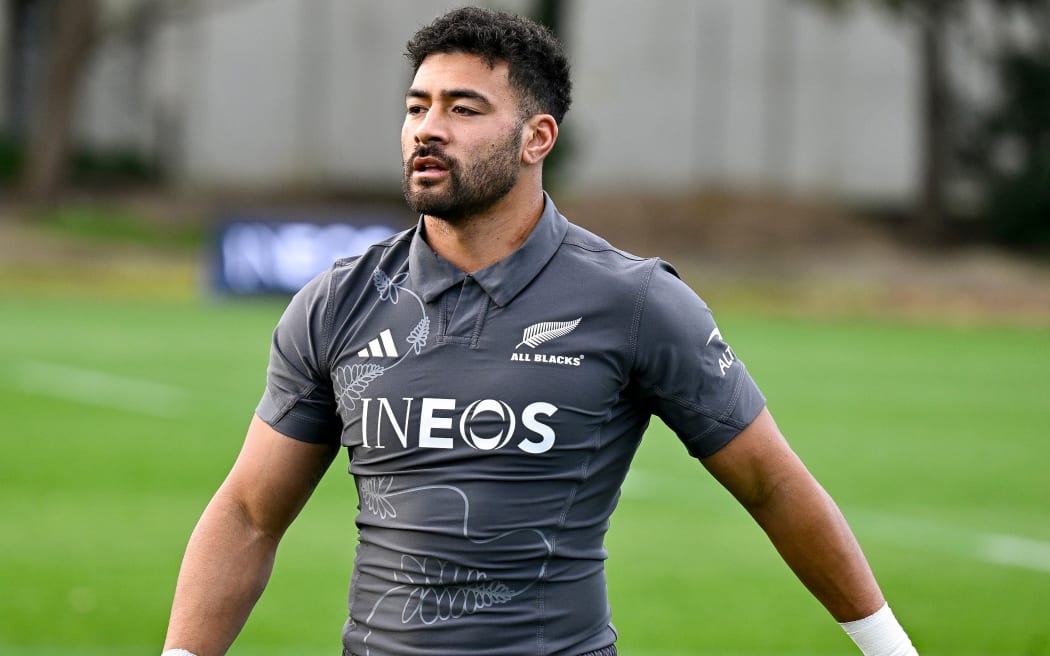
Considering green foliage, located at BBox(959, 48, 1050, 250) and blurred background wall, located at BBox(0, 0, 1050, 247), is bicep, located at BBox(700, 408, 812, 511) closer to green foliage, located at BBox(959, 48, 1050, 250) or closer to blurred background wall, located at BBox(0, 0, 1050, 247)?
blurred background wall, located at BBox(0, 0, 1050, 247)

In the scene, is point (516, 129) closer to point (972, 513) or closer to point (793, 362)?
point (972, 513)

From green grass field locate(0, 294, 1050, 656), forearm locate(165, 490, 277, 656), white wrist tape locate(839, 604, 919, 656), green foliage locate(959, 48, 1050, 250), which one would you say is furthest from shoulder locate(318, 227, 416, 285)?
green foliage locate(959, 48, 1050, 250)

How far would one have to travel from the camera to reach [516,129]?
386 cm

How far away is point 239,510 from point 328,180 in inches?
1412

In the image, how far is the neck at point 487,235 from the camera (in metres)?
3.92

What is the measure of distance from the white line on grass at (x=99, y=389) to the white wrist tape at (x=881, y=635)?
12.2 m

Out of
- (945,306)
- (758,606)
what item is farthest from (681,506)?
(945,306)

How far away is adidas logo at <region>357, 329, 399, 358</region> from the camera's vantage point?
151 inches

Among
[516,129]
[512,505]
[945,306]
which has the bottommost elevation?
[945,306]

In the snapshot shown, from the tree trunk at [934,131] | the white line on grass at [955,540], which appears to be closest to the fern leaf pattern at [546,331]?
the white line on grass at [955,540]

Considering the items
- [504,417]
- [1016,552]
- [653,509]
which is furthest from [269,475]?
[653,509]

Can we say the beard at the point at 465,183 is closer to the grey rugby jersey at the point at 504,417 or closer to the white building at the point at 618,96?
the grey rugby jersey at the point at 504,417

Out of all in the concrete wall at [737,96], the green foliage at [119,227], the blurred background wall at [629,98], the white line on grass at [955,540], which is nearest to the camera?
the white line on grass at [955,540]

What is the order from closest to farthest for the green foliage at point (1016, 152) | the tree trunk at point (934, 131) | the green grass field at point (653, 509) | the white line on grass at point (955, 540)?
the green grass field at point (653, 509) < the white line on grass at point (955, 540) < the green foliage at point (1016, 152) < the tree trunk at point (934, 131)
